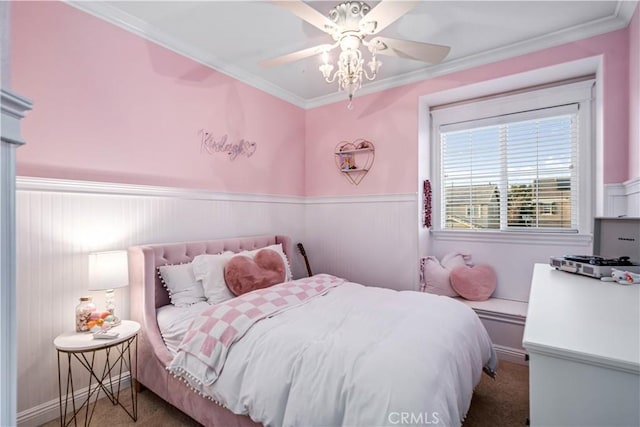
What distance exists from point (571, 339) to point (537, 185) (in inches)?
108

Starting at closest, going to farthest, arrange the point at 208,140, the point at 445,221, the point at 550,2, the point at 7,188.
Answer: the point at 7,188
the point at 550,2
the point at 208,140
the point at 445,221

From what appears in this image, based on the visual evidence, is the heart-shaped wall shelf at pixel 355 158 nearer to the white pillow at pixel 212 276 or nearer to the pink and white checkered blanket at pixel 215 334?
the white pillow at pixel 212 276

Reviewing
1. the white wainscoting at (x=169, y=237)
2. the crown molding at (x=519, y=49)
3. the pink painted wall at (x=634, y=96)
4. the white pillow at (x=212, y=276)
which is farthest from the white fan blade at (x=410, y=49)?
the white pillow at (x=212, y=276)

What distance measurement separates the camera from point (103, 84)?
2.20 metres

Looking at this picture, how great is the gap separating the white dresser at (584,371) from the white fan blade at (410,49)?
1.62 m

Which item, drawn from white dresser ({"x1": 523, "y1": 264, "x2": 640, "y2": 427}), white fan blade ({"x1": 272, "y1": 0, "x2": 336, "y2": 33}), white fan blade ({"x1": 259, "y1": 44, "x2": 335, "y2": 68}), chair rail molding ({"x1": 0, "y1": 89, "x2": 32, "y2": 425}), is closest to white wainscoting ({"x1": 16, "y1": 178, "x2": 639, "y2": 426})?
white fan blade ({"x1": 259, "y1": 44, "x2": 335, "y2": 68})

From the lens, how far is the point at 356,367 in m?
1.32

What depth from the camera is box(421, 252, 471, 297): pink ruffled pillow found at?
123 inches

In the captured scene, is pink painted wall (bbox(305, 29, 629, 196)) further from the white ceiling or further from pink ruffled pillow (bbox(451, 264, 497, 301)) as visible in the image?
pink ruffled pillow (bbox(451, 264, 497, 301))

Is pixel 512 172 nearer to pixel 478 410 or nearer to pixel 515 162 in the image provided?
pixel 515 162

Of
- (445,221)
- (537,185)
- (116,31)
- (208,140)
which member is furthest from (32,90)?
(537,185)

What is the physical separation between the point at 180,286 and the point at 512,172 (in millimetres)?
3290

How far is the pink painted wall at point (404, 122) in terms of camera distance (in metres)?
2.33

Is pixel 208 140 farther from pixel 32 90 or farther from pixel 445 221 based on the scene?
pixel 445 221
